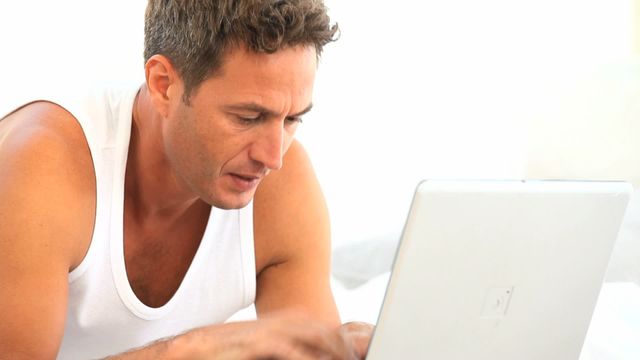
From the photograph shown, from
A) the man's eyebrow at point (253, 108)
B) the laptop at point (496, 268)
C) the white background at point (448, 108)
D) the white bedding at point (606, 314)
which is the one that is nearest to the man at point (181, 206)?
the man's eyebrow at point (253, 108)

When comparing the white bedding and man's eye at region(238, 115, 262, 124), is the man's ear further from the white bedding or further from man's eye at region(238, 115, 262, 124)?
the white bedding

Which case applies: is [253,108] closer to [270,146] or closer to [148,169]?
[270,146]

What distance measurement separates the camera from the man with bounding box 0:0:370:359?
1.23 m

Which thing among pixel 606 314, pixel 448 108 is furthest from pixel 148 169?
pixel 448 108

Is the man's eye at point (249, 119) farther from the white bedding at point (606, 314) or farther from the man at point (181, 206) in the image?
the white bedding at point (606, 314)

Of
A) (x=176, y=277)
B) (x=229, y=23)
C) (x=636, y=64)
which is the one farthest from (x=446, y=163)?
(x=229, y=23)

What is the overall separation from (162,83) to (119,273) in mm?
274

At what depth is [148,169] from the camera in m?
1.47

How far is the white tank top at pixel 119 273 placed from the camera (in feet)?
4.55

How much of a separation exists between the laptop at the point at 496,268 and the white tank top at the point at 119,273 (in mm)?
564

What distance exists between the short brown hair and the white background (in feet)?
3.12

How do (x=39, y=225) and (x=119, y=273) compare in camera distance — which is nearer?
(x=39, y=225)

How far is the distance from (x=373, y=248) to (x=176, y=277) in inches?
34.1

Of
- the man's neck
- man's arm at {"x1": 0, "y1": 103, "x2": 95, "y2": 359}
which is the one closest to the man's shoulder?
man's arm at {"x1": 0, "y1": 103, "x2": 95, "y2": 359}
